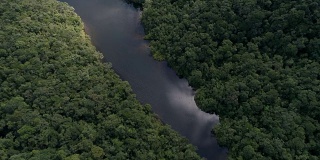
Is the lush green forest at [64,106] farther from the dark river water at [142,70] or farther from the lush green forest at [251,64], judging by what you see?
the lush green forest at [251,64]

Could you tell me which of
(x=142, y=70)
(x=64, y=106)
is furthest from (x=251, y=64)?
(x=64, y=106)

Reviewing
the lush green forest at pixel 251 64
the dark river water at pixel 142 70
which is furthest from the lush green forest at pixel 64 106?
the lush green forest at pixel 251 64

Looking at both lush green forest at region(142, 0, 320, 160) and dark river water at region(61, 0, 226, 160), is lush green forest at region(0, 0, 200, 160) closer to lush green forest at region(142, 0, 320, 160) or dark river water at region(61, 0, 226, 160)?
dark river water at region(61, 0, 226, 160)

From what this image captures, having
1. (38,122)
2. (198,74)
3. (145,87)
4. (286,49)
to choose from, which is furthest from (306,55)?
(38,122)

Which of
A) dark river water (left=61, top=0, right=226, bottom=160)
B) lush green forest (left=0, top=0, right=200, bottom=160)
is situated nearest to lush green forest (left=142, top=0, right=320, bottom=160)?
dark river water (left=61, top=0, right=226, bottom=160)

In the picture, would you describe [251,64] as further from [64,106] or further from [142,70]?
[64,106]
